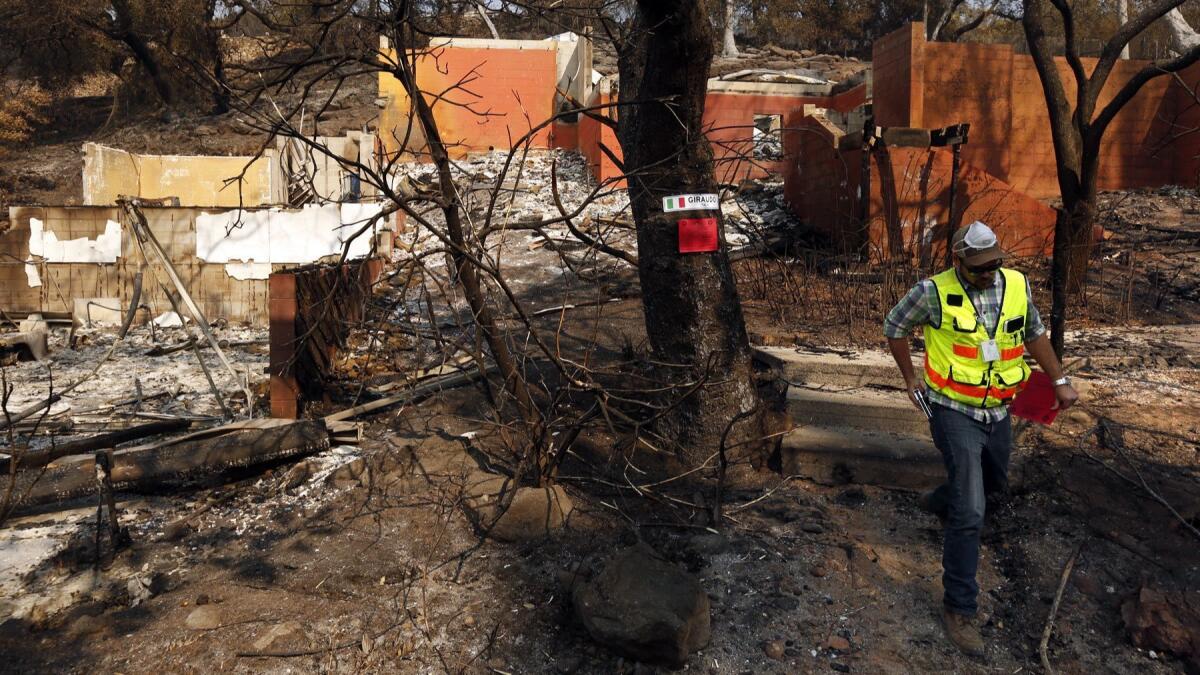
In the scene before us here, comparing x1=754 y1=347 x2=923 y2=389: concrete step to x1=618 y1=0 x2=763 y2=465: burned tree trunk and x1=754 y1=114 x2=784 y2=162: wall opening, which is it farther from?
x1=754 y1=114 x2=784 y2=162: wall opening

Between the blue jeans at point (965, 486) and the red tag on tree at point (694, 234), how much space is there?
1.63 m

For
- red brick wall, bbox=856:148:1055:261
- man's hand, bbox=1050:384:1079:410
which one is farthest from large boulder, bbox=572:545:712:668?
red brick wall, bbox=856:148:1055:261

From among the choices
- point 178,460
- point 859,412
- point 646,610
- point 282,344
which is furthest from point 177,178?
point 646,610

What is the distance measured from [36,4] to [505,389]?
22.3m

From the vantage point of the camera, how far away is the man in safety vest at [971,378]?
3305 mm

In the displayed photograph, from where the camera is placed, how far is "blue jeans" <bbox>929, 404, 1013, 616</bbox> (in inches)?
129

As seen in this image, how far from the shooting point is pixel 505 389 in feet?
14.3

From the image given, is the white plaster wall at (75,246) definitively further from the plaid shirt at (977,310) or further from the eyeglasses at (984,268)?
the eyeglasses at (984,268)

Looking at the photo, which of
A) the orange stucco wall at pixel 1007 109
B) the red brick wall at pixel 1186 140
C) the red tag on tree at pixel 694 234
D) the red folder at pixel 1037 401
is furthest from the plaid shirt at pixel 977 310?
the red brick wall at pixel 1186 140

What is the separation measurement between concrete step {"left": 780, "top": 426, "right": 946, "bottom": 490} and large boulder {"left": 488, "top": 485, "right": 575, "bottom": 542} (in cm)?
139

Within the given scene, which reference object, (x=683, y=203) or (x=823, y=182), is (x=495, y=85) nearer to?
(x=823, y=182)

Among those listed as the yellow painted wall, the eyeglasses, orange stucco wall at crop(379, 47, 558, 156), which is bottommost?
the eyeglasses

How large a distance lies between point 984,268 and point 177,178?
56.3 ft

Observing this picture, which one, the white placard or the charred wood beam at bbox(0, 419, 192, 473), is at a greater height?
the white placard
